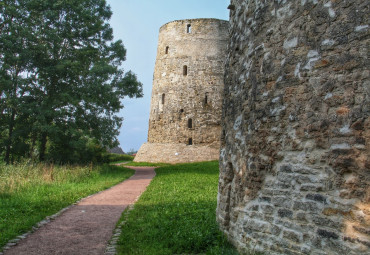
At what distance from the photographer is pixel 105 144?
17750 mm

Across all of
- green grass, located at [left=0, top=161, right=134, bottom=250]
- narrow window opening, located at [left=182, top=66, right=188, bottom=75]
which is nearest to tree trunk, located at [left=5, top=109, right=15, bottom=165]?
green grass, located at [left=0, top=161, right=134, bottom=250]

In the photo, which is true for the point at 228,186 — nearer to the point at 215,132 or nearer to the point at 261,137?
the point at 261,137

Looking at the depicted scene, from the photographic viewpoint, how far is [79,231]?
6.08 m

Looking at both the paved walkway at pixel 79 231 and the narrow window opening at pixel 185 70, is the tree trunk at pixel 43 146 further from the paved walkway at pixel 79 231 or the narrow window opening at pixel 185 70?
the narrow window opening at pixel 185 70

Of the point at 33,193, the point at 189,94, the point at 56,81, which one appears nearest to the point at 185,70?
the point at 189,94

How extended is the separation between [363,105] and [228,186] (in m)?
2.55

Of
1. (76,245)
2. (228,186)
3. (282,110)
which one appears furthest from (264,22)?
(76,245)

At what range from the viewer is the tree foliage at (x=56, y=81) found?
1580 cm

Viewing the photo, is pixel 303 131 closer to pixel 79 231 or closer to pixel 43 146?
pixel 79 231

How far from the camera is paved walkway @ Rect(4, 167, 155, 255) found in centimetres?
505

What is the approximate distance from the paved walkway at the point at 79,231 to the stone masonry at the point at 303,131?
2.29 m

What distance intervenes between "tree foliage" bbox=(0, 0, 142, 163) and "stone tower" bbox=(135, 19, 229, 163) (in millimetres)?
8272

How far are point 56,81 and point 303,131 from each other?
16.0m

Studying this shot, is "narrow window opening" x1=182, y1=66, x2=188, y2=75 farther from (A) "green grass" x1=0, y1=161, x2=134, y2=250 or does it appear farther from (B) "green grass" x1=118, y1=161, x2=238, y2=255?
(B) "green grass" x1=118, y1=161, x2=238, y2=255
